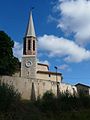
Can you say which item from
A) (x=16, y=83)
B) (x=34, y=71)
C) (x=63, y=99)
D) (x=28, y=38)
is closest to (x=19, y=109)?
(x=63, y=99)

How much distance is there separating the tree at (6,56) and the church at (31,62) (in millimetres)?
18196

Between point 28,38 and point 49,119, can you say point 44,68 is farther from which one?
point 49,119

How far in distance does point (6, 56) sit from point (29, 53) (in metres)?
25.4

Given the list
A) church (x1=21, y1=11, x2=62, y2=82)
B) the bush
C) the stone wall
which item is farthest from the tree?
→ the bush

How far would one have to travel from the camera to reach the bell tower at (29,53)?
79812 millimetres

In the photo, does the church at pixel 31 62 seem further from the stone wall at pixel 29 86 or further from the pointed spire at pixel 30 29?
the stone wall at pixel 29 86

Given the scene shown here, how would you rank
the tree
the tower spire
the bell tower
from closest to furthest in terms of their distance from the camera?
the tree < the bell tower < the tower spire

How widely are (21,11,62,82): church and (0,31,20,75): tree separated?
1820 cm

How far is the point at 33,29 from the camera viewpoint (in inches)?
Answer: 3408

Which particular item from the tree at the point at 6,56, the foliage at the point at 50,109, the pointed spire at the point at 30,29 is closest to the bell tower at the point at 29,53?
the pointed spire at the point at 30,29

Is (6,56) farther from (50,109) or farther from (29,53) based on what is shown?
(50,109)

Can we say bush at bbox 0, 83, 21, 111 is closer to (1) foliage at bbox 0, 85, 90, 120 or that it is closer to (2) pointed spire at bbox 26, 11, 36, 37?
(1) foliage at bbox 0, 85, 90, 120

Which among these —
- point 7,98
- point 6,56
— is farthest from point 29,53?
point 7,98

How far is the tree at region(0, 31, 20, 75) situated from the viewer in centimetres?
5669
